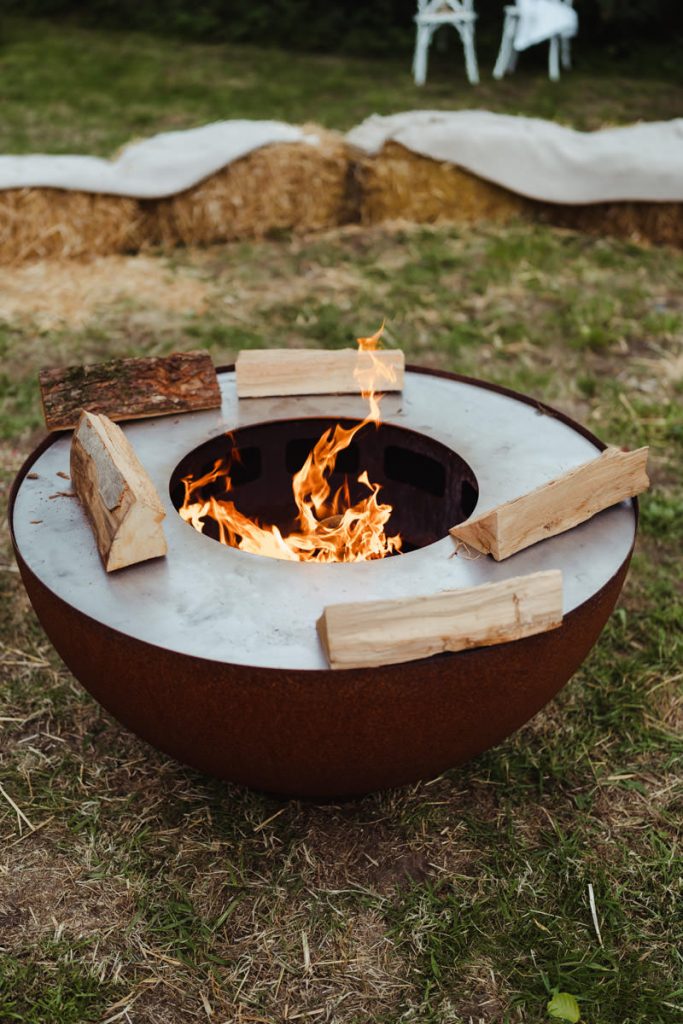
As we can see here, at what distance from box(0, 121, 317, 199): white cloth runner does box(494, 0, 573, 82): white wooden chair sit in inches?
217

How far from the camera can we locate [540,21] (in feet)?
35.2

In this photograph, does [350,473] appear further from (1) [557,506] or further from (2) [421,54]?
(2) [421,54]

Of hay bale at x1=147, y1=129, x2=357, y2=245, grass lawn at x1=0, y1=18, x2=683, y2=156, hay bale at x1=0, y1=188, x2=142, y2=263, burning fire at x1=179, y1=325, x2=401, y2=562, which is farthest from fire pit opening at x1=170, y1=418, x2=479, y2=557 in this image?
grass lawn at x1=0, y1=18, x2=683, y2=156

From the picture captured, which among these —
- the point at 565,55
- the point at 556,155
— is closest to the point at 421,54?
the point at 565,55

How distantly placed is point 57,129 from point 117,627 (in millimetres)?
8241

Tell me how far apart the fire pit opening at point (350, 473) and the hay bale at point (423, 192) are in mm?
4563

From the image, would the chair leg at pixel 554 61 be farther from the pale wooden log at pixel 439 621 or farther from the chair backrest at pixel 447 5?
the pale wooden log at pixel 439 621

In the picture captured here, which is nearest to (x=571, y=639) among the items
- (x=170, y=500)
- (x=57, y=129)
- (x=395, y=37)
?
(x=170, y=500)

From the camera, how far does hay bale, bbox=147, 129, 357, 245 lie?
21.9ft

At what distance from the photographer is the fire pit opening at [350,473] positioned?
285 cm

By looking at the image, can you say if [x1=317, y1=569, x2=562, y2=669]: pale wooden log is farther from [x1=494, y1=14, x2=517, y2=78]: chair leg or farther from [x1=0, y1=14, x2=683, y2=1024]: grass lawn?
[x1=494, y1=14, x2=517, y2=78]: chair leg

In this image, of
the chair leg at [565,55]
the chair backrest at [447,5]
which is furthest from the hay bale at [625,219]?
the chair leg at [565,55]

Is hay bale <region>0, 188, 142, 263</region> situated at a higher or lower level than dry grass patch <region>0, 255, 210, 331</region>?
higher

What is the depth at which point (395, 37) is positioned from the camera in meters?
13.0
